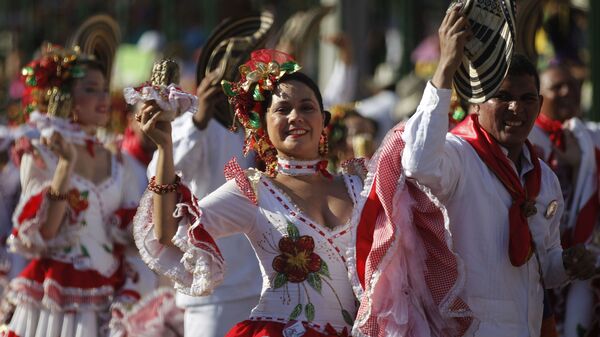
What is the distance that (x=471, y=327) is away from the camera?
4.83 m

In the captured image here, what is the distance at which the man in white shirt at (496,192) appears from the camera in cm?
458

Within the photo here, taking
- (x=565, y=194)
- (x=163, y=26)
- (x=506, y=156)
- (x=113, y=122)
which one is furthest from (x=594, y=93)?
(x=163, y=26)

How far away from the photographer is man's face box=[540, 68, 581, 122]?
23.4 feet

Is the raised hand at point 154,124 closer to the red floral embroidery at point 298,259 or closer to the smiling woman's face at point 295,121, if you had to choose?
the smiling woman's face at point 295,121

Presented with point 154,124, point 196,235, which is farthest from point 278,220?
point 154,124

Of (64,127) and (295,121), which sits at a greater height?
(64,127)

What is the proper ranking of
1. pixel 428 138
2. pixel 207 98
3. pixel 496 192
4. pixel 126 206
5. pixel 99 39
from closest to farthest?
pixel 428 138 < pixel 496 192 < pixel 207 98 < pixel 126 206 < pixel 99 39

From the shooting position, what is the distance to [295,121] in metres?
5.21

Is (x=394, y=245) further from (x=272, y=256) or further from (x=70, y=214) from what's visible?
(x=70, y=214)

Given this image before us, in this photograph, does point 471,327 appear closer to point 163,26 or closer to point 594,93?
point 594,93

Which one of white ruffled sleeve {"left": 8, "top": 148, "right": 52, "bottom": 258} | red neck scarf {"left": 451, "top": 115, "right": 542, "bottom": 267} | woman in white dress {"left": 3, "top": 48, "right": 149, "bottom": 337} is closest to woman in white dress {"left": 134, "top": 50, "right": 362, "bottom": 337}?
red neck scarf {"left": 451, "top": 115, "right": 542, "bottom": 267}

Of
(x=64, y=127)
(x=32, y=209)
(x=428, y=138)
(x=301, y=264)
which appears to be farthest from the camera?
(x=64, y=127)

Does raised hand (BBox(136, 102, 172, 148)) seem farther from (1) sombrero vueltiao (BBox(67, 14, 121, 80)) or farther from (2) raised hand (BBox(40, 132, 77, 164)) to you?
(1) sombrero vueltiao (BBox(67, 14, 121, 80))

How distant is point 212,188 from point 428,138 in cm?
247
